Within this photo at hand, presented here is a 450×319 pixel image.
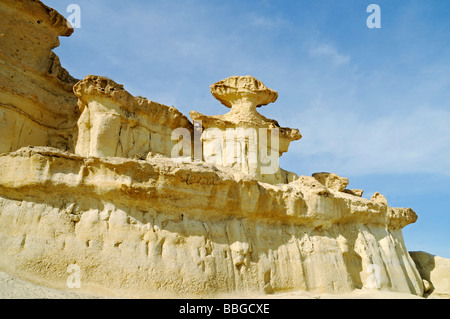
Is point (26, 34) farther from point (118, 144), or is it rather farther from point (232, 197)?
point (232, 197)

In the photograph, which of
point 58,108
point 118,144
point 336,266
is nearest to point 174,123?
point 118,144

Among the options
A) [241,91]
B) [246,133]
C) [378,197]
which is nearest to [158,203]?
[246,133]

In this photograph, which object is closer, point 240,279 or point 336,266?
point 240,279

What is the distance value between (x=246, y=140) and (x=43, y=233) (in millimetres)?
10266

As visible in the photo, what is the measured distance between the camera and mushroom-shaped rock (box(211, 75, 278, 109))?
797 inches

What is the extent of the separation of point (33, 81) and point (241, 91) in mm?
8940

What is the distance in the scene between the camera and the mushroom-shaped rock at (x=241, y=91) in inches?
797

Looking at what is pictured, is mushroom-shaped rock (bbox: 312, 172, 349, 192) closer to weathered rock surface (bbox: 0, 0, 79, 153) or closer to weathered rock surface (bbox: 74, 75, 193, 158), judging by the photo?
weathered rock surface (bbox: 74, 75, 193, 158)

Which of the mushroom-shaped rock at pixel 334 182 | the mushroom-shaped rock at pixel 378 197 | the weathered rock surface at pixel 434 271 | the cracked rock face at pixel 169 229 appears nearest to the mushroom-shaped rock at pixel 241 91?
the mushroom-shaped rock at pixel 334 182

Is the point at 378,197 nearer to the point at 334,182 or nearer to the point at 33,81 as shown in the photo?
the point at 334,182

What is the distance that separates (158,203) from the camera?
12367mm

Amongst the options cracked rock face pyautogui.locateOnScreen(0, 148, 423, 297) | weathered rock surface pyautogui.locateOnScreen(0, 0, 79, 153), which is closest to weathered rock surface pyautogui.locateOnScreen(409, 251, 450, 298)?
cracked rock face pyautogui.locateOnScreen(0, 148, 423, 297)

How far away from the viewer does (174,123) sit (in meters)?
19.5

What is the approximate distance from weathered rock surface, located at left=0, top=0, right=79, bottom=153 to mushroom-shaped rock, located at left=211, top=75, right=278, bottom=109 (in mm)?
6512
